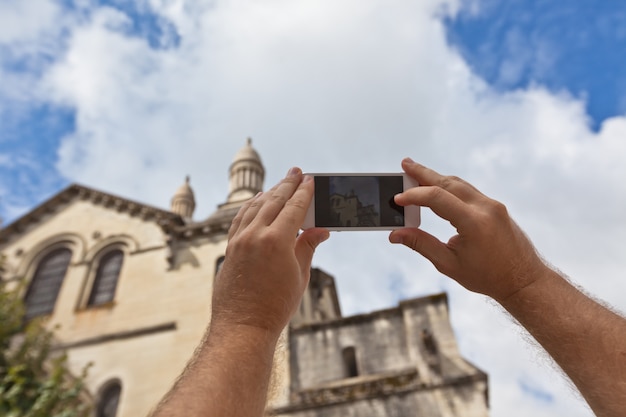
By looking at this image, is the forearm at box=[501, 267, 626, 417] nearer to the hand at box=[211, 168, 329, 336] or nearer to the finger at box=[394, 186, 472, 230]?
the finger at box=[394, 186, 472, 230]

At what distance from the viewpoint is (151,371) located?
1463 cm

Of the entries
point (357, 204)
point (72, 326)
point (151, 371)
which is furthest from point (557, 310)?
point (72, 326)

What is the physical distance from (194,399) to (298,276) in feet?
1.84

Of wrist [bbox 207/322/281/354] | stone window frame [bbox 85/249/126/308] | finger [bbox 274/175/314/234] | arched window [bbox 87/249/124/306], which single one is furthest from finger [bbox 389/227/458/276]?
arched window [bbox 87/249/124/306]

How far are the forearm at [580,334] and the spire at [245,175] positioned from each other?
18.7 meters

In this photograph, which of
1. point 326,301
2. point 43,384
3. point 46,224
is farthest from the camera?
point 326,301

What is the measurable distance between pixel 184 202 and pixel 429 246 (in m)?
24.4

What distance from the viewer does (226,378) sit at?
1531mm

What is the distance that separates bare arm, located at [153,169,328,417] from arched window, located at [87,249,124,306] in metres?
16.4

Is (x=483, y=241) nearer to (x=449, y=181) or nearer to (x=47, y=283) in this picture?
(x=449, y=181)

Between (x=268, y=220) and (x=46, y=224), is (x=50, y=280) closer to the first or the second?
(x=46, y=224)

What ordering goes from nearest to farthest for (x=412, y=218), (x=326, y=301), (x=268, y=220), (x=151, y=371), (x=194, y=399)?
(x=194, y=399), (x=268, y=220), (x=412, y=218), (x=151, y=371), (x=326, y=301)

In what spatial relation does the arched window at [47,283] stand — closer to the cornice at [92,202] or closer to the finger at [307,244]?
the cornice at [92,202]

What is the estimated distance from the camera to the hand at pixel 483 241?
73.5 inches
